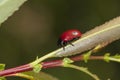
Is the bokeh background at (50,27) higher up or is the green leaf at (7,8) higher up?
the bokeh background at (50,27)

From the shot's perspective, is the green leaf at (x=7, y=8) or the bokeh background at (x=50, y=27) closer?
the green leaf at (x=7, y=8)

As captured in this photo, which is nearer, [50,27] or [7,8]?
[7,8]

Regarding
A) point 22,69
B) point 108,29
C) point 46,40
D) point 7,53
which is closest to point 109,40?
point 108,29

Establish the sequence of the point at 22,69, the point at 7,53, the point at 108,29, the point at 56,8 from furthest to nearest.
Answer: the point at 56,8 < the point at 7,53 < the point at 108,29 < the point at 22,69

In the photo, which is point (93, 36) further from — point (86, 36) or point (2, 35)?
point (2, 35)

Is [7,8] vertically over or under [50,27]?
under

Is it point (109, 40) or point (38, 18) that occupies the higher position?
point (38, 18)

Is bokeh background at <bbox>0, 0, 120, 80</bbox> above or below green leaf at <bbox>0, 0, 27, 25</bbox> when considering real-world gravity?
above

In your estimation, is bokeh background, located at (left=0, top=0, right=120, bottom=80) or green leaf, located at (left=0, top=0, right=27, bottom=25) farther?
bokeh background, located at (left=0, top=0, right=120, bottom=80)
